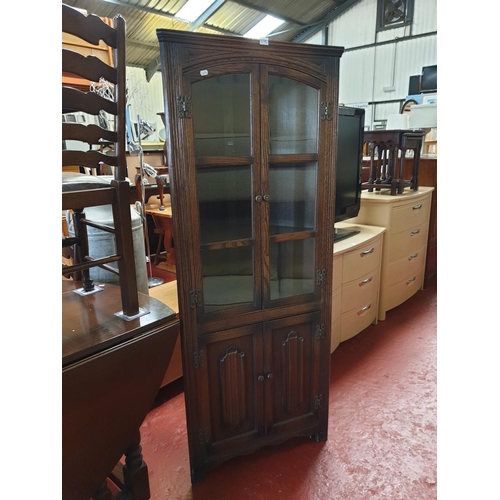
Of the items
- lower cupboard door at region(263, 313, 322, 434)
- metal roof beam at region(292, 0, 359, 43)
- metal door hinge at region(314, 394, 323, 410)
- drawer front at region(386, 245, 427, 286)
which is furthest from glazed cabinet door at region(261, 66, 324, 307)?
metal roof beam at region(292, 0, 359, 43)

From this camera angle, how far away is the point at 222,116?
50.5 inches

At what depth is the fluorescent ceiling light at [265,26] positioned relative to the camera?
25.9 ft

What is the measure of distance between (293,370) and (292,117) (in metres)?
0.98

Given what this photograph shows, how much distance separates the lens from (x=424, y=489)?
4.69 ft

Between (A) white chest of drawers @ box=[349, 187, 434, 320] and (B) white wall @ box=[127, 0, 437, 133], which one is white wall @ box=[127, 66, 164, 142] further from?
(A) white chest of drawers @ box=[349, 187, 434, 320]

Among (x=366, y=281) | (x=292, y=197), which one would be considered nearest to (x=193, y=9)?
(x=366, y=281)

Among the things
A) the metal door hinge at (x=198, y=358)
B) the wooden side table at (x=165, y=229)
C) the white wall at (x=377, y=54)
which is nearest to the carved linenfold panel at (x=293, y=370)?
the metal door hinge at (x=198, y=358)

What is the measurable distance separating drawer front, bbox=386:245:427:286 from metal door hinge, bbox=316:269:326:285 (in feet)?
4.96

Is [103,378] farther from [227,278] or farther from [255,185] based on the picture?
[255,185]

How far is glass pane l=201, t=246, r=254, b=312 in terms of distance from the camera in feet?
4.45

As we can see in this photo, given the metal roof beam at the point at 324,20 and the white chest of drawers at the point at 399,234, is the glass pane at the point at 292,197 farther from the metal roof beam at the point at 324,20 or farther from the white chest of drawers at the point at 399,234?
the metal roof beam at the point at 324,20
